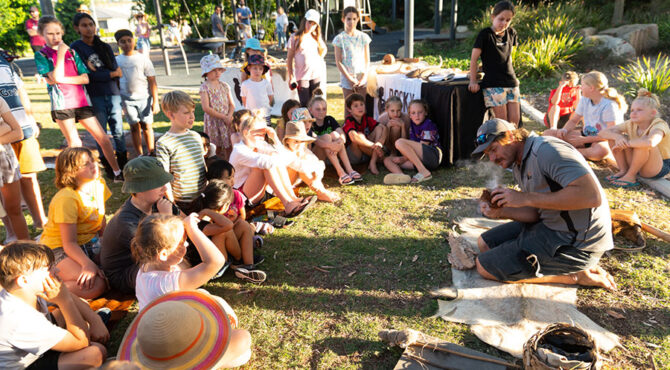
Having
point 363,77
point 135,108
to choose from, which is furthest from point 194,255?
point 363,77

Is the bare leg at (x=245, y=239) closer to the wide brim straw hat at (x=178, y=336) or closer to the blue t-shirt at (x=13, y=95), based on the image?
the wide brim straw hat at (x=178, y=336)

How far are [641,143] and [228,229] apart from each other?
454cm

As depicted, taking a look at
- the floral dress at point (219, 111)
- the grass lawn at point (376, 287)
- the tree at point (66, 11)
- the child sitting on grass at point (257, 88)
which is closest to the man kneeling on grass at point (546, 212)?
the grass lawn at point (376, 287)

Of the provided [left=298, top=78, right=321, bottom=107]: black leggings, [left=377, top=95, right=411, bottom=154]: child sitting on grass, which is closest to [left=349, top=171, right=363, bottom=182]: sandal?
[left=377, top=95, right=411, bottom=154]: child sitting on grass

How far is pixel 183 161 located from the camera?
4074mm

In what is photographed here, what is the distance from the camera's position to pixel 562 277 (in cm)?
335

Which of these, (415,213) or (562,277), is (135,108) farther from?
(562,277)

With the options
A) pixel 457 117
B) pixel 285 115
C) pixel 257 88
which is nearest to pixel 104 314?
pixel 285 115

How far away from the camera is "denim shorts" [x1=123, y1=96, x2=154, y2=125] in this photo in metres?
6.07

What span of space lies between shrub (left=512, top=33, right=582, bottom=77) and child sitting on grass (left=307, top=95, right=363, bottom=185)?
6.63 meters

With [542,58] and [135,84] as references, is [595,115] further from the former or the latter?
[135,84]

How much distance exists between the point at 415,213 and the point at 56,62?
4499 mm

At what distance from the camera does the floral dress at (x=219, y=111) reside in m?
5.80

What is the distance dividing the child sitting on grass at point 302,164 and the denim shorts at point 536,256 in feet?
6.97
